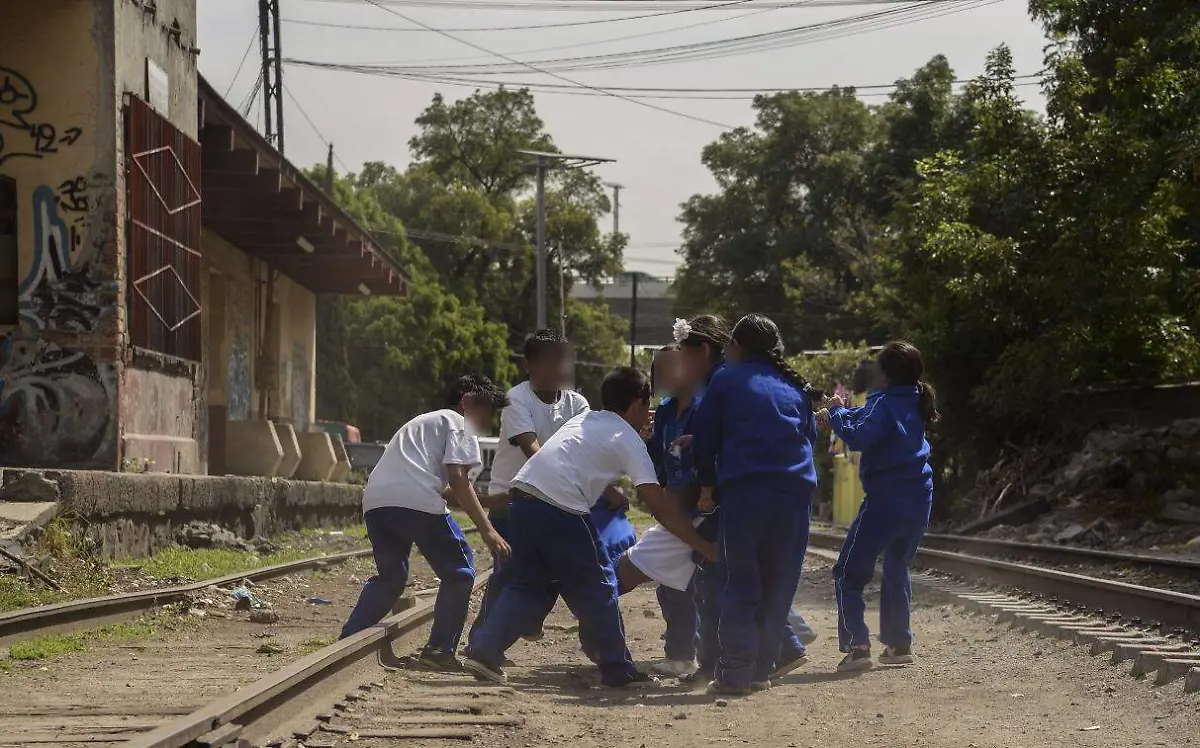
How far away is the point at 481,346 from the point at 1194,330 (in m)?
36.3

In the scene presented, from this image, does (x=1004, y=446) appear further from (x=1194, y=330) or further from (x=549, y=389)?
(x=549, y=389)

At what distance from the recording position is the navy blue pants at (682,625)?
26.3 feet

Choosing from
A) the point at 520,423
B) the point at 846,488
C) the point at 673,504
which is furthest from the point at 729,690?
the point at 846,488

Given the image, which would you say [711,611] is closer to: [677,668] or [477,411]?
[677,668]

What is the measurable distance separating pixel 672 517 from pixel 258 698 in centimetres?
226

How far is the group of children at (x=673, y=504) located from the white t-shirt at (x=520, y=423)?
13 millimetres

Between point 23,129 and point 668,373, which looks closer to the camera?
point 668,373

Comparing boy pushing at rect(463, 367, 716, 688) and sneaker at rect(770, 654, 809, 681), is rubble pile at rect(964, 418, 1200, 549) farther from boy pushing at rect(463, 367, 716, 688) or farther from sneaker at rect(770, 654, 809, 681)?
boy pushing at rect(463, 367, 716, 688)

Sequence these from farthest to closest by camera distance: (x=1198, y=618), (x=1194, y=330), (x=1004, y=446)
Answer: (x=1004, y=446) < (x=1194, y=330) < (x=1198, y=618)

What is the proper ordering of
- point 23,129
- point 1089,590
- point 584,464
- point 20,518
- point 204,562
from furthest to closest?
point 23,129
point 204,562
point 1089,590
point 20,518
point 584,464

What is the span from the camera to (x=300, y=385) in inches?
1217

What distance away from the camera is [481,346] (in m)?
58.1

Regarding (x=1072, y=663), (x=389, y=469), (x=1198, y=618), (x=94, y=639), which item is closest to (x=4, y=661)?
(x=94, y=639)

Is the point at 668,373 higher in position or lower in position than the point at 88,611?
higher
